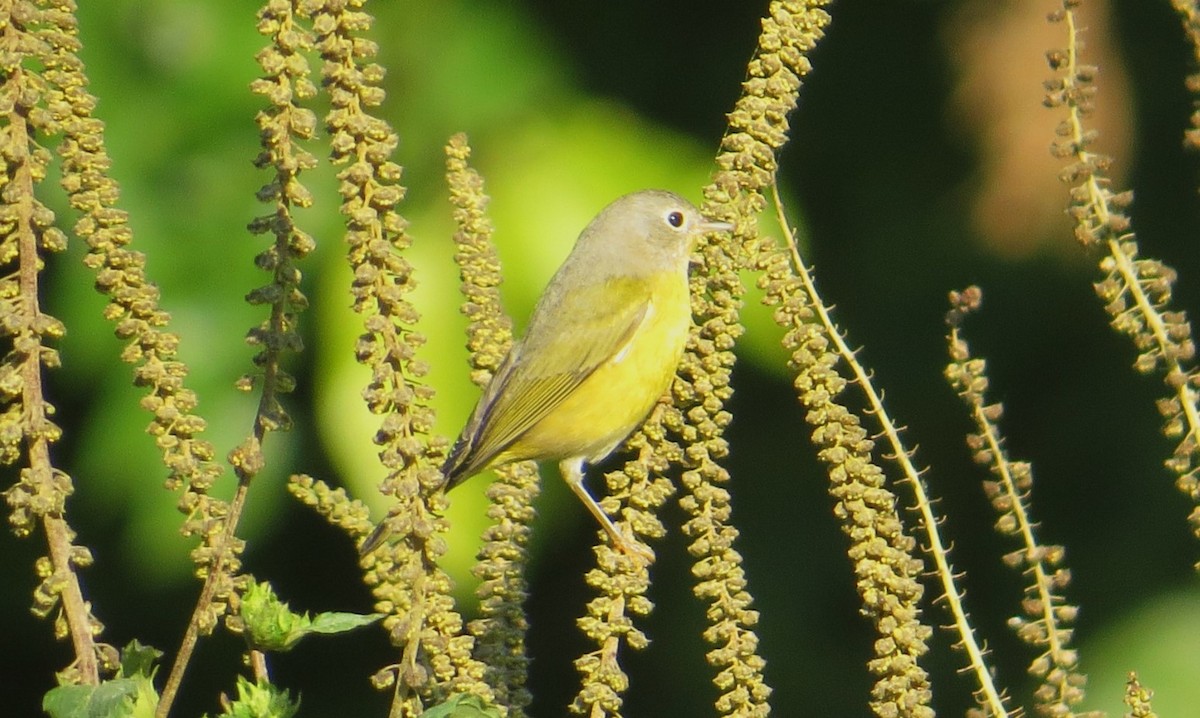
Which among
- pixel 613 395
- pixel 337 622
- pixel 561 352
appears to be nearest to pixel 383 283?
pixel 337 622

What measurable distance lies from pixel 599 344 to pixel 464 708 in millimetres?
2190

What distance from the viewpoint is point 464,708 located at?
133 centimetres

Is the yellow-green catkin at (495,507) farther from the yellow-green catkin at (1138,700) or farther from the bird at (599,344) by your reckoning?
the bird at (599,344)

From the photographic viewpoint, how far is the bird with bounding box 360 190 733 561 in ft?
10.6

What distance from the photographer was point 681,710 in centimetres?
468

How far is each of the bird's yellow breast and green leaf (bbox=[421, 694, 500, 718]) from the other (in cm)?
189

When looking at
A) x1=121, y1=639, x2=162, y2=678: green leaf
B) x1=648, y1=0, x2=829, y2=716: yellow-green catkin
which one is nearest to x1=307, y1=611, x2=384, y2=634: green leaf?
x1=121, y1=639, x2=162, y2=678: green leaf

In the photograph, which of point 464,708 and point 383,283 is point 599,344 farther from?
point 464,708

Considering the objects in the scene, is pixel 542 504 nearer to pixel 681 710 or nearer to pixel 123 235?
pixel 681 710

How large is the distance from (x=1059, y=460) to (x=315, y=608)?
7.28 feet

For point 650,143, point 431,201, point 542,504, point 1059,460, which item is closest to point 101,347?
point 431,201

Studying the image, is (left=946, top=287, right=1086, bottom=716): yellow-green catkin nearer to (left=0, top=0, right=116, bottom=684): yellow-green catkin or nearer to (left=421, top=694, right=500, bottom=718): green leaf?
(left=421, top=694, right=500, bottom=718): green leaf

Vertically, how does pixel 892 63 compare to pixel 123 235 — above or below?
above

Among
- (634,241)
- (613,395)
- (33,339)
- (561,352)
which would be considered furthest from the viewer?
(634,241)
